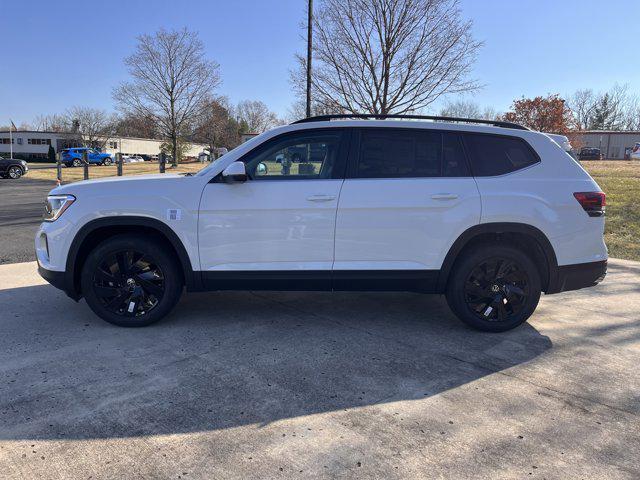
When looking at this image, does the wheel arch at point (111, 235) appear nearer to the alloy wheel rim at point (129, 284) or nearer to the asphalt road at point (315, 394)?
the alloy wheel rim at point (129, 284)

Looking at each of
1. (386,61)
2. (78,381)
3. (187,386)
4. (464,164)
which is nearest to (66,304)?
(78,381)

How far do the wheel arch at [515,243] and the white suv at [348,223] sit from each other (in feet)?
0.04

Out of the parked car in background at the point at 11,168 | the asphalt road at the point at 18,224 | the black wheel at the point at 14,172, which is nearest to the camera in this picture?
the asphalt road at the point at 18,224

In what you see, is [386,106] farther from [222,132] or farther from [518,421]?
[222,132]

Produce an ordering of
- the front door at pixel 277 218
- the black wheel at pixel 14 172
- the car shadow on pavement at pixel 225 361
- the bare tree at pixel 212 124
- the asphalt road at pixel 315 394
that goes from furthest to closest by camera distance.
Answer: the bare tree at pixel 212 124
the black wheel at pixel 14 172
the front door at pixel 277 218
the car shadow on pavement at pixel 225 361
the asphalt road at pixel 315 394

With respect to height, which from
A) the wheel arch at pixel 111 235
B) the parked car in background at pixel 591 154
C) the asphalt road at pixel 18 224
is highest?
the parked car in background at pixel 591 154

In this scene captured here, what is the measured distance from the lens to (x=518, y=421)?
2977mm

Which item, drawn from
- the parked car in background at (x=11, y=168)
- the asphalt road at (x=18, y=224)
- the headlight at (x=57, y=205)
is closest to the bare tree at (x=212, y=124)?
the parked car in background at (x=11, y=168)

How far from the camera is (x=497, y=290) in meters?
4.37

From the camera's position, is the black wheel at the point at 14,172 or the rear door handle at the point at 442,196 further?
the black wheel at the point at 14,172

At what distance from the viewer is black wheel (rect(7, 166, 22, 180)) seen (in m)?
27.1

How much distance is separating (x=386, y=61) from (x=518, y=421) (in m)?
14.3

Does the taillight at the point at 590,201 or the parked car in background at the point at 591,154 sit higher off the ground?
the parked car in background at the point at 591,154

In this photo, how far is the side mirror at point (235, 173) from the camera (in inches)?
159
